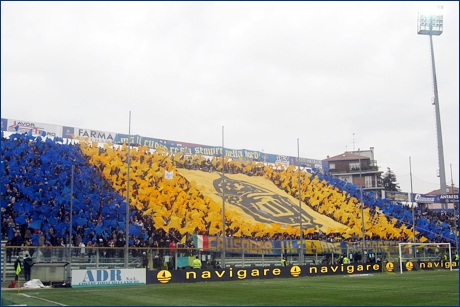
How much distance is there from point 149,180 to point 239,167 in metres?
18.3

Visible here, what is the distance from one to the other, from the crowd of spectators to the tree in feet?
146

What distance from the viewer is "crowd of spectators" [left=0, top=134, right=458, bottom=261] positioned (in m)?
38.9

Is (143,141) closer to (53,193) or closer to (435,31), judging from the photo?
(53,193)

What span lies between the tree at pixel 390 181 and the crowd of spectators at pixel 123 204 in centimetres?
4452

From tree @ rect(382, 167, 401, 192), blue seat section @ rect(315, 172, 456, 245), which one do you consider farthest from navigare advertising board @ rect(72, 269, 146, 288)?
tree @ rect(382, 167, 401, 192)

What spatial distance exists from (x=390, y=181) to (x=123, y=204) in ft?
276

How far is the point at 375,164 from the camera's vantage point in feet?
339

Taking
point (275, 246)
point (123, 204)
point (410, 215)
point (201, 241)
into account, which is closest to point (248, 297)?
point (201, 241)

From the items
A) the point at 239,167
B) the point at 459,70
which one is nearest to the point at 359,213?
the point at 239,167

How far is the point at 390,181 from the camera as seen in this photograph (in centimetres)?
11719

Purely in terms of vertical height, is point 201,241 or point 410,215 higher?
point 410,215

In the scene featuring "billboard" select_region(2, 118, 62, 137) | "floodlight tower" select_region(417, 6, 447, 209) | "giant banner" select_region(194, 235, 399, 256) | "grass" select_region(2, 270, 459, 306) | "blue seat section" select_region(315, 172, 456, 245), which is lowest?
"grass" select_region(2, 270, 459, 306)

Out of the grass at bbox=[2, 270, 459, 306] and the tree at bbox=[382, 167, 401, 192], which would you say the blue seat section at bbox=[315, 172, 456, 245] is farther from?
the tree at bbox=[382, 167, 401, 192]

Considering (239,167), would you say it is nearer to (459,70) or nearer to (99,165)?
(99,165)
